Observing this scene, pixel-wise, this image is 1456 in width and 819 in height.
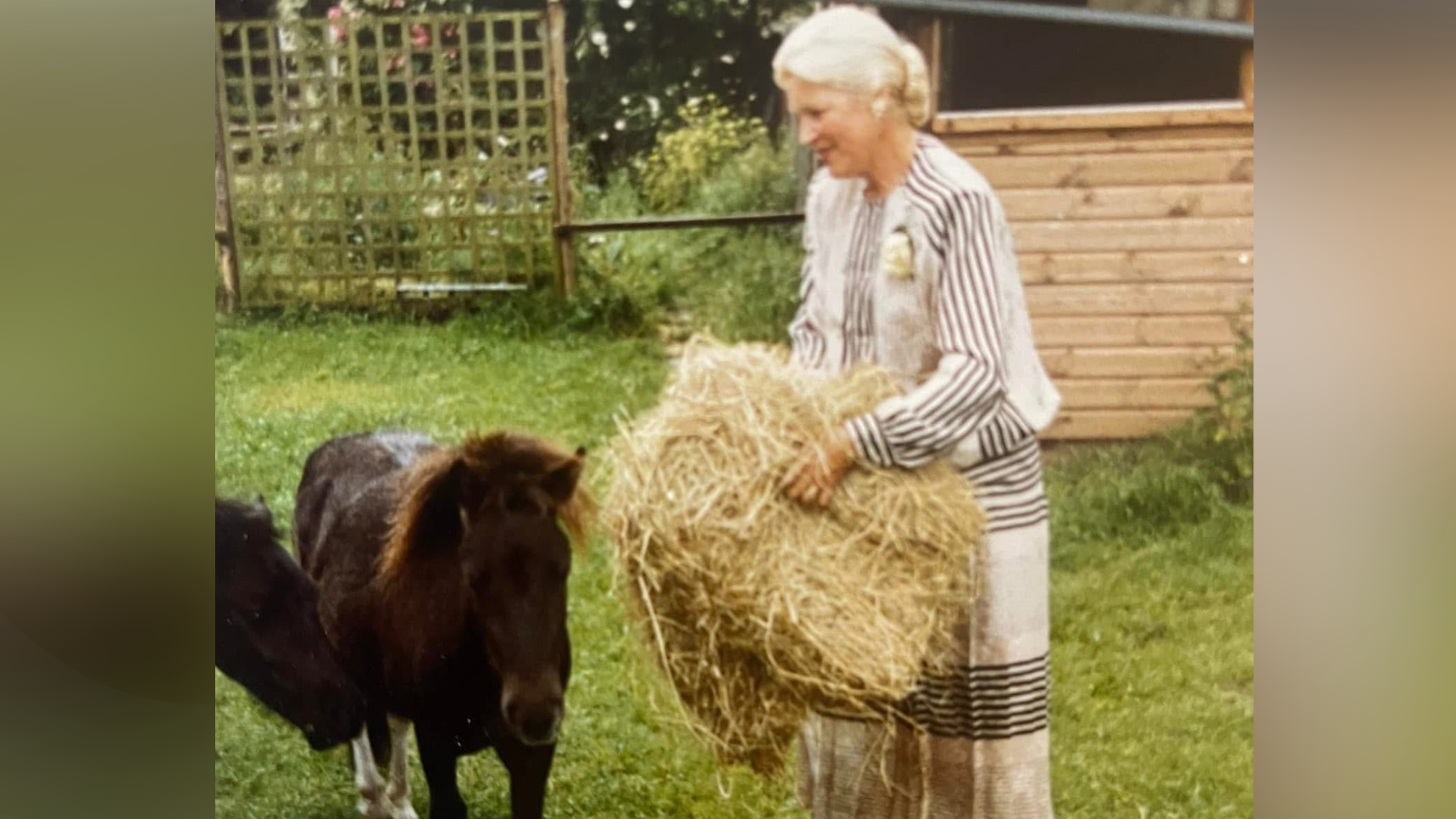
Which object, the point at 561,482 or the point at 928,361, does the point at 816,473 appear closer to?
the point at 928,361

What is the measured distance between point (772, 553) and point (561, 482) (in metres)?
0.53

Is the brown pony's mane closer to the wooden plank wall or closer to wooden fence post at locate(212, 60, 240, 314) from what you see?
wooden fence post at locate(212, 60, 240, 314)

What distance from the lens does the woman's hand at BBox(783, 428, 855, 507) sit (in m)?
2.80

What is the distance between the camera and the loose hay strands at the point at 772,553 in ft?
9.08

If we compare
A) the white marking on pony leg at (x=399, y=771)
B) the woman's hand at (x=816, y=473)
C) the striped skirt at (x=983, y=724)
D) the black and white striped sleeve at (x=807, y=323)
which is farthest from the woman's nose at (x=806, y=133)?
the white marking on pony leg at (x=399, y=771)

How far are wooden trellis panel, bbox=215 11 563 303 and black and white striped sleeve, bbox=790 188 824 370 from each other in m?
0.61

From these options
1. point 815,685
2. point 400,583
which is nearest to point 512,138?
point 400,583

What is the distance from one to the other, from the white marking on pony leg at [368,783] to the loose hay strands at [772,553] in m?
0.82

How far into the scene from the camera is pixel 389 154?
121 inches

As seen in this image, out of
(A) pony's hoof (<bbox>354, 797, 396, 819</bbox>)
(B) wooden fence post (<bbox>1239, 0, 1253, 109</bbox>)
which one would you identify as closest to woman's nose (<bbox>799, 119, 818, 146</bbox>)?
(B) wooden fence post (<bbox>1239, 0, 1253, 109</bbox>)

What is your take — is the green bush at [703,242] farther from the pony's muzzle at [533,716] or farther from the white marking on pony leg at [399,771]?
the white marking on pony leg at [399,771]

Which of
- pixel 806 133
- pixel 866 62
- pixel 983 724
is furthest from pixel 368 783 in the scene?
pixel 866 62
